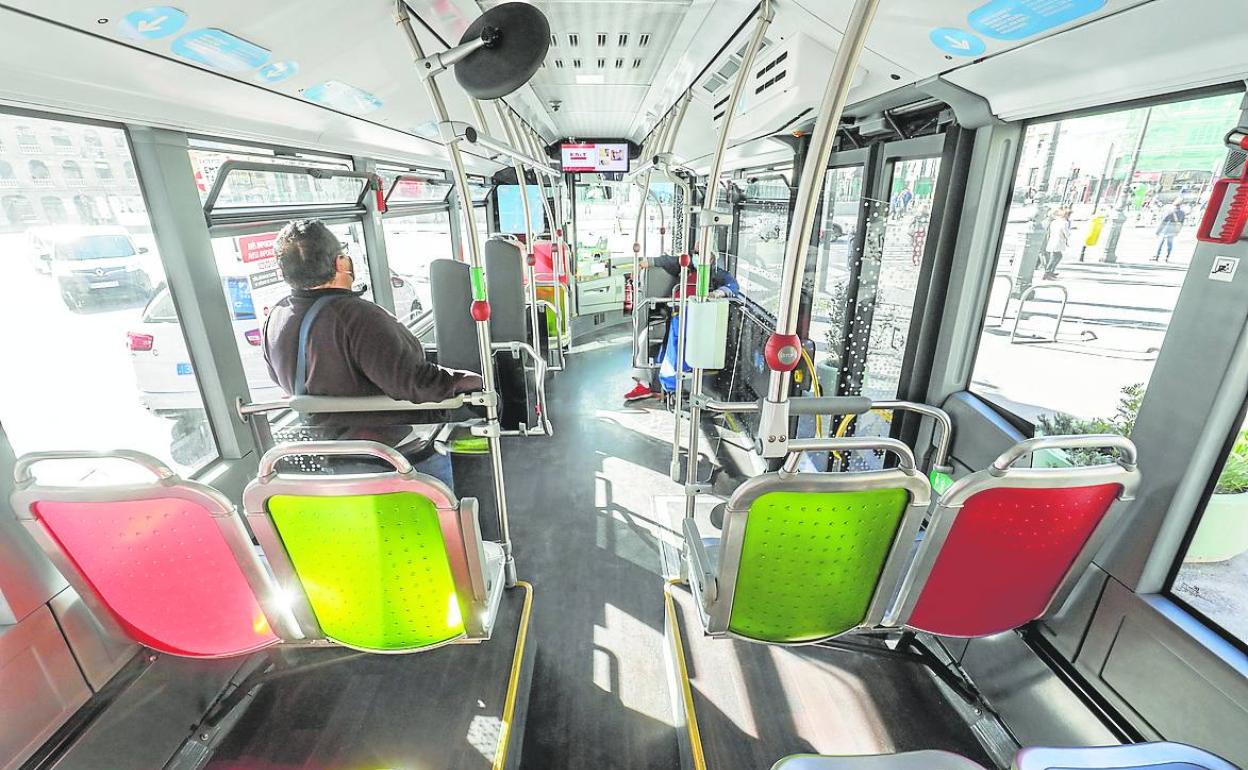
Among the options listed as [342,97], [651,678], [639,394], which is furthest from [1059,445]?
[639,394]

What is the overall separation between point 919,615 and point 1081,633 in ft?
1.78

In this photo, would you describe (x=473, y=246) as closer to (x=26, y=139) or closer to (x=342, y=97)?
(x=342, y=97)

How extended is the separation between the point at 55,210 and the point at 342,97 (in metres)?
1.15

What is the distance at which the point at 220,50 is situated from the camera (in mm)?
1620

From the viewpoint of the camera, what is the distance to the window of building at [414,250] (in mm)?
5035

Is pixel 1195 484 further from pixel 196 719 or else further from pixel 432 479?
pixel 196 719

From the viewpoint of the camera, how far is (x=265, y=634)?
1838 millimetres

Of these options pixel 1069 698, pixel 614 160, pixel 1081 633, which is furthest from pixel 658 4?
pixel 614 160

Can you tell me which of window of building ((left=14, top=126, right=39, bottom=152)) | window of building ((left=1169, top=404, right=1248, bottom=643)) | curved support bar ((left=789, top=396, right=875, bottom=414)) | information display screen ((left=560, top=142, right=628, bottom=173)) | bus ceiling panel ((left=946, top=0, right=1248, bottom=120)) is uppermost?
information display screen ((left=560, top=142, right=628, bottom=173))

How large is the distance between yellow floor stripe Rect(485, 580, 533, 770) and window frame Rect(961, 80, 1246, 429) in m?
2.28

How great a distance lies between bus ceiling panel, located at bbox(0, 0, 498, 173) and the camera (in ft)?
4.25

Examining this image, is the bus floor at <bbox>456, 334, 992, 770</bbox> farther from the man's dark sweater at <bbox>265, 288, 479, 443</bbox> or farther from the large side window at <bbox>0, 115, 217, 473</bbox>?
the large side window at <bbox>0, 115, 217, 473</bbox>

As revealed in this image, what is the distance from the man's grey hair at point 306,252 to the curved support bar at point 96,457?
0.82m

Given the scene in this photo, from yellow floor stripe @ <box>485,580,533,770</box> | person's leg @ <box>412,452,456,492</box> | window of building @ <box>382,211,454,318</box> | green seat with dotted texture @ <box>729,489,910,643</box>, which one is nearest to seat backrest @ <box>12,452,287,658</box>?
yellow floor stripe @ <box>485,580,533,770</box>
